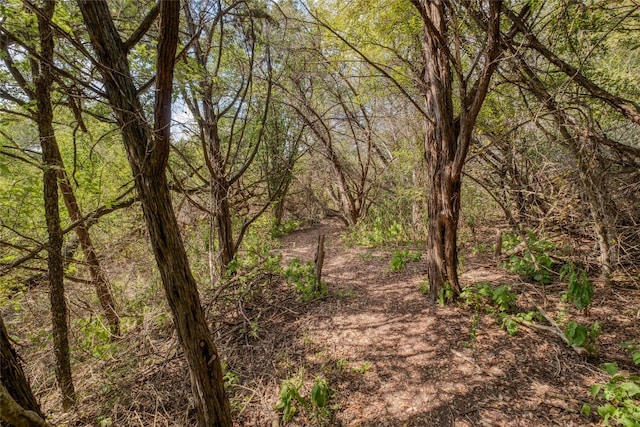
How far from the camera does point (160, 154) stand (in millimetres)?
1596

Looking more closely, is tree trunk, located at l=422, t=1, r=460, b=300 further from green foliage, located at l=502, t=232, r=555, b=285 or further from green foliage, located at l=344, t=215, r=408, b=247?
green foliage, located at l=344, t=215, r=408, b=247

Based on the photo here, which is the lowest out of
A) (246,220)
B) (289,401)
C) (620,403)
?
(289,401)

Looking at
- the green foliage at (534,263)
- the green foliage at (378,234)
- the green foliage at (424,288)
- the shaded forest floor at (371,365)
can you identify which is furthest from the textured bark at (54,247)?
the green foliage at (378,234)

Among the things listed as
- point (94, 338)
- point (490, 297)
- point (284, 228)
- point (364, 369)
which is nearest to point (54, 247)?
point (94, 338)

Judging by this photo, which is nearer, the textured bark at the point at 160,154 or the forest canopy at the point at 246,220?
the textured bark at the point at 160,154

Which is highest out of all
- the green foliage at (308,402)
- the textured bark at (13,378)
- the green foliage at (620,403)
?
the textured bark at (13,378)

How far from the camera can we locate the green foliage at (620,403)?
68.7 inches

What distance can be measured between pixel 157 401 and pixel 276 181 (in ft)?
22.5

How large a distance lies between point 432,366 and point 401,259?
8.36 ft

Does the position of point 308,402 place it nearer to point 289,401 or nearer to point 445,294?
point 289,401

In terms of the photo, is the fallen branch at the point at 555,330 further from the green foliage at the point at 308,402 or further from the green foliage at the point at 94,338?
the green foliage at the point at 94,338

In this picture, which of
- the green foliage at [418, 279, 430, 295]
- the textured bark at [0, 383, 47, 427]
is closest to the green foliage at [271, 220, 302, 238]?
the green foliage at [418, 279, 430, 295]

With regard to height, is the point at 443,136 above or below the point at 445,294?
above

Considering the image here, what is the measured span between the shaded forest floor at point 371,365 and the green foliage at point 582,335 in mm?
112
